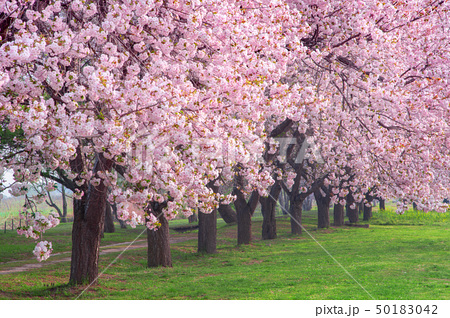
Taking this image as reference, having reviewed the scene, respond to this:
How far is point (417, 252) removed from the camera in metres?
18.6

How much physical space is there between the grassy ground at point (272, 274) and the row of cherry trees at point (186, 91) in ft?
5.59

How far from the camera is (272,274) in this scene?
13.6 meters

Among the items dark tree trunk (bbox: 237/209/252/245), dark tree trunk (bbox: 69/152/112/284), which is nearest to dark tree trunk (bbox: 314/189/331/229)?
dark tree trunk (bbox: 237/209/252/245)

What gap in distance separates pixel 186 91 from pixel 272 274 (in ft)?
27.3

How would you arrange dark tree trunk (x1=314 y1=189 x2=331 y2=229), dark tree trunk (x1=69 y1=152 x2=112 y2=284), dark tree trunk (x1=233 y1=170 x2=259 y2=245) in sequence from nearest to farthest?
dark tree trunk (x1=69 y1=152 x2=112 y2=284), dark tree trunk (x1=233 y1=170 x2=259 y2=245), dark tree trunk (x1=314 y1=189 x2=331 y2=229)

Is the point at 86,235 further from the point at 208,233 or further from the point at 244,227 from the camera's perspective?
the point at 244,227

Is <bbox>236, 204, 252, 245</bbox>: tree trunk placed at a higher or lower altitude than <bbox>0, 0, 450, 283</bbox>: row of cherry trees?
lower

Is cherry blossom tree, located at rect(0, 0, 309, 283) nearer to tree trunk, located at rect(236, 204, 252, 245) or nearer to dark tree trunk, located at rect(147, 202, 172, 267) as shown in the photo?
dark tree trunk, located at rect(147, 202, 172, 267)

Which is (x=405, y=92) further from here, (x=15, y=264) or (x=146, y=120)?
(x=15, y=264)

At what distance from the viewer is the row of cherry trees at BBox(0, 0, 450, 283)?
19.1 feet

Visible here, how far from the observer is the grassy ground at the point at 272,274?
1044cm

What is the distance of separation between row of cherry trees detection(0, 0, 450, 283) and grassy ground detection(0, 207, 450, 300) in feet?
5.59
